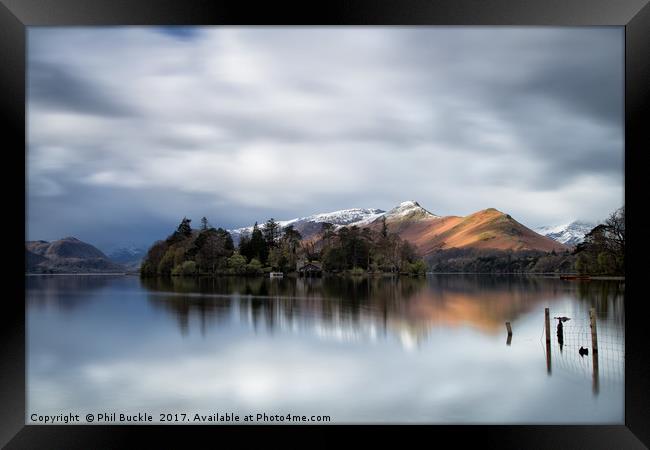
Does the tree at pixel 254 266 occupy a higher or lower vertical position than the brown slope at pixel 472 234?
lower

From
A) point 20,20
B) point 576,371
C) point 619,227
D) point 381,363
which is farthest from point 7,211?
point 619,227

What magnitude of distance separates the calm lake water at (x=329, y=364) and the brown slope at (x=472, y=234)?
47.5 m

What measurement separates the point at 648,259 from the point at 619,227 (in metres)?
27.5

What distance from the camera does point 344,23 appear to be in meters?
5.20

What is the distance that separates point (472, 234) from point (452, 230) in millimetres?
2650

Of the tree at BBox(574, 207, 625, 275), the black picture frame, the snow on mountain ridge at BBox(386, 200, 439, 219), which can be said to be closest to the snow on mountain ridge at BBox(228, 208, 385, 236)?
the snow on mountain ridge at BBox(386, 200, 439, 219)

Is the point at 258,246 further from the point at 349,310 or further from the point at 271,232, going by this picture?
the point at 349,310

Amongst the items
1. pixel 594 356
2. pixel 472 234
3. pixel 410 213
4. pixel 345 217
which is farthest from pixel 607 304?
pixel 345 217

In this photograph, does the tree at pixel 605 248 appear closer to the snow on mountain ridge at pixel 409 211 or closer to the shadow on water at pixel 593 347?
the shadow on water at pixel 593 347

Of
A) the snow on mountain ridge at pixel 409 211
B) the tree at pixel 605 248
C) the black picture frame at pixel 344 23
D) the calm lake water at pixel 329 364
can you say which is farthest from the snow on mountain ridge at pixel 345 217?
the black picture frame at pixel 344 23

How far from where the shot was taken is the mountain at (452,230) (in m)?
66.6

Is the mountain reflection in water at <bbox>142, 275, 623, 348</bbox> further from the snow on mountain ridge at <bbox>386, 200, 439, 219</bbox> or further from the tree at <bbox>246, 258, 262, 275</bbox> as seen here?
the snow on mountain ridge at <bbox>386, 200, 439, 219</bbox>

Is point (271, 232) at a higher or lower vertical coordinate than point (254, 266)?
higher

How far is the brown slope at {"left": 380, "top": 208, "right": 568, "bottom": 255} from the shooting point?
6800cm
